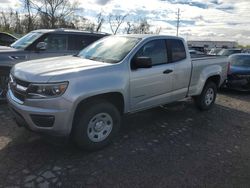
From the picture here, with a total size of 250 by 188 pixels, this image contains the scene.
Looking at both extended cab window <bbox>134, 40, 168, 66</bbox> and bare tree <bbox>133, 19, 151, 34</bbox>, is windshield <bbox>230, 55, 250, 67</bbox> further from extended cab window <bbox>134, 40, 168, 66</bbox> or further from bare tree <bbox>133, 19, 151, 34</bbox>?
bare tree <bbox>133, 19, 151, 34</bbox>

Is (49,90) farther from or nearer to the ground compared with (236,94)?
farther from the ground

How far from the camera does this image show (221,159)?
174 inches

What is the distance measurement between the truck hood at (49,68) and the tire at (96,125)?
61 centimetres

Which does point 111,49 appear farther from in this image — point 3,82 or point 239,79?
point 239,79

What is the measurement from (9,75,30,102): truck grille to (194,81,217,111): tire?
4.54m

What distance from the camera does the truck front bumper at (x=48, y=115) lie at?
3.73m

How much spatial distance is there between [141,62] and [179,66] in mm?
1485

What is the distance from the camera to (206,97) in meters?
7.19

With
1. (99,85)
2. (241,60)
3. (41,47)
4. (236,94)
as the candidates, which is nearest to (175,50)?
(99,85)

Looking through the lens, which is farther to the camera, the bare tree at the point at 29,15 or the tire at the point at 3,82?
the bare tree at the point at 29,15

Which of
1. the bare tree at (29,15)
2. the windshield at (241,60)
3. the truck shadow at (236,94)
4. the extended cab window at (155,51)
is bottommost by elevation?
the truck shadow at (236,94)

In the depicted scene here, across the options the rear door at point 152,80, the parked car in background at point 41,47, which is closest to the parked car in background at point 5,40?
the parked car in background at point 41,47

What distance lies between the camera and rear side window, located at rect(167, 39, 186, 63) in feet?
18.7

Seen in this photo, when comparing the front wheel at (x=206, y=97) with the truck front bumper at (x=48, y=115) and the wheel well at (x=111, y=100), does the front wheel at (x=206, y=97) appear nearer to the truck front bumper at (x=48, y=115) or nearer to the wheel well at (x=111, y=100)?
the wheel well at (x=111, y=100)
